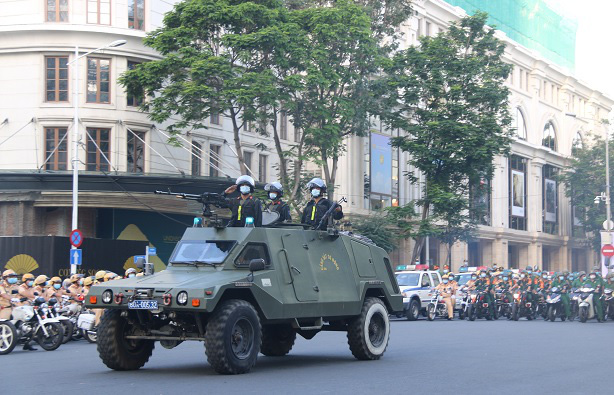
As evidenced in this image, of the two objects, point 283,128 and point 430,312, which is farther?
point 283,128

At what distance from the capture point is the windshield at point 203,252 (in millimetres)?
13836

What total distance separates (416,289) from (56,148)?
14.9 metres

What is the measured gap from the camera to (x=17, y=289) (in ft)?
68.1

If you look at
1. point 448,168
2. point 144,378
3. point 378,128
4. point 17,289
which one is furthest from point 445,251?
point 144,378

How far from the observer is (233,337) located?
12898mm

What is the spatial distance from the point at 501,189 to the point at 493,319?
38038mm

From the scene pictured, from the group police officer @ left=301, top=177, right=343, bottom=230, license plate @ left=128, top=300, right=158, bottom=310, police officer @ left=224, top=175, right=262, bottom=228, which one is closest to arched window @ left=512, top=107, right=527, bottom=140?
police officer @ left=301, top=177, right=343, bottom=230

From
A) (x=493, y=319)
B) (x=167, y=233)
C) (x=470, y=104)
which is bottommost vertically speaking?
(x=493, y=319)

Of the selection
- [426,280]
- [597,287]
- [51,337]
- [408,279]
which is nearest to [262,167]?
[408,279]

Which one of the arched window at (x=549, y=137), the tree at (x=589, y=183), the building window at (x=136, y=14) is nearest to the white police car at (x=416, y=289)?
the building window at (x=136, y=14)

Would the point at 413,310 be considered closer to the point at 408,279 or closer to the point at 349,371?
the point at 408,279

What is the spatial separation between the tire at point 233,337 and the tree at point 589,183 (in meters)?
60.6

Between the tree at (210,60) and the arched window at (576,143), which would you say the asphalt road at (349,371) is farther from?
the arched window at (576,143)

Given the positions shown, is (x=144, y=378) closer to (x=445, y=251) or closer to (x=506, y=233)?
(x=445, y=251)
